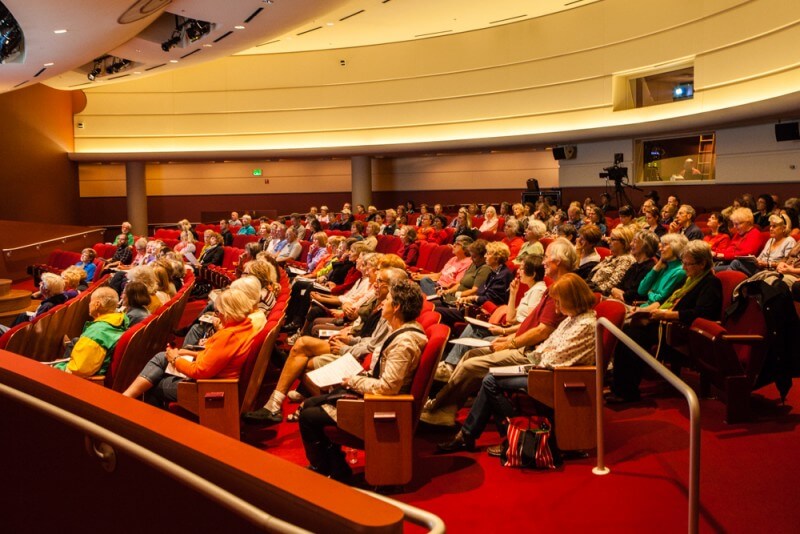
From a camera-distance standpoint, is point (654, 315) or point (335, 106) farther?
point (335, 106)

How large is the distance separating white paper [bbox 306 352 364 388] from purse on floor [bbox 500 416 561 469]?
2.90 ft

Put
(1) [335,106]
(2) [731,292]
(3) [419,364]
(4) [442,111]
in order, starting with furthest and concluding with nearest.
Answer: (1) [335,106] → (4) [442,111] → (2) [731,292] → (3) [419,364]

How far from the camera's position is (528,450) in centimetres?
393

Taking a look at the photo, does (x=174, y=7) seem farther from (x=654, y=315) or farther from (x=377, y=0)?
(x=654, y=315)

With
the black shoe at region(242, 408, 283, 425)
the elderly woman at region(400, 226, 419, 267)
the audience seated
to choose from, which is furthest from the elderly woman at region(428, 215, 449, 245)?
the audience seated

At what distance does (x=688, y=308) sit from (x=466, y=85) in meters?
12.2

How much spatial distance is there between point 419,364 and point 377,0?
1085cm

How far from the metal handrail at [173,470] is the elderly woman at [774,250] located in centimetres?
649

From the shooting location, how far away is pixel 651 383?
5359 millimetres

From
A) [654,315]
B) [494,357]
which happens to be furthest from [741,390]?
[494,357]

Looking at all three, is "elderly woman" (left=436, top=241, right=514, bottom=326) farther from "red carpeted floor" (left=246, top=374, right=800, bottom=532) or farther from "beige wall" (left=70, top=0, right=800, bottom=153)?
"beige wall" (left=70, top=0, right=800, bottom=153)

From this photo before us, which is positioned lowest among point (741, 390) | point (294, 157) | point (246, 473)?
point (741, 390)

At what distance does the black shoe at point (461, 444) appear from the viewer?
4176 mm

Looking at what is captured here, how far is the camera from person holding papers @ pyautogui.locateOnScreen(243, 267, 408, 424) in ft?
15.9
